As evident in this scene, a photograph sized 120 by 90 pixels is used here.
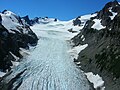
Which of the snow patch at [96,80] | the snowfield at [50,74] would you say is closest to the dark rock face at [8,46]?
the snowfield at [50,74]

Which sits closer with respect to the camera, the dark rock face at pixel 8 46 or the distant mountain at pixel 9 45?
the dark rock face at pixel 8 46

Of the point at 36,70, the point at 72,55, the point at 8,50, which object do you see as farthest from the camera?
the point at 72,55

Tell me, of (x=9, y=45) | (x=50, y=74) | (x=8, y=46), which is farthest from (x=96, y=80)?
(x=9, y=45)

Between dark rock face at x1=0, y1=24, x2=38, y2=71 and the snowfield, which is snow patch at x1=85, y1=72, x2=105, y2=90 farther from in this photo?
dark rock face at x1=0, y1=24, x2=38, y2=71

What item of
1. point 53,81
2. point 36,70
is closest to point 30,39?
point 36,70

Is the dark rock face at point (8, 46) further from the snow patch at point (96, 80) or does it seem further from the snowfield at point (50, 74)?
the snow patch at point (96, 80)

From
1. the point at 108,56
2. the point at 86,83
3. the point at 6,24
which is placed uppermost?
the point at 6,24

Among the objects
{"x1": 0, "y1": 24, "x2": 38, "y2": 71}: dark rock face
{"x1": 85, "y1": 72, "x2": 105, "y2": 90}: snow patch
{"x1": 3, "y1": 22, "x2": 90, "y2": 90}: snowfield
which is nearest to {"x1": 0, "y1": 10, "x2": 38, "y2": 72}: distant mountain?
{"x1": 0, "y1": 24, "x2": 38, "y2": 71}: dark rock face

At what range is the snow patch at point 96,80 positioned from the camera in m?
45.0

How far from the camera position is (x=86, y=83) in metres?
48.6

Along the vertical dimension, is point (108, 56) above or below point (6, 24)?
below

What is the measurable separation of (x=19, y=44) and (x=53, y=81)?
1448 inches

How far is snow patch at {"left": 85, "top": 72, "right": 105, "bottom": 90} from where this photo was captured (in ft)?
148

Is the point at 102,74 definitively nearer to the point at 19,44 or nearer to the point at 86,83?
→ the point at 86,83
